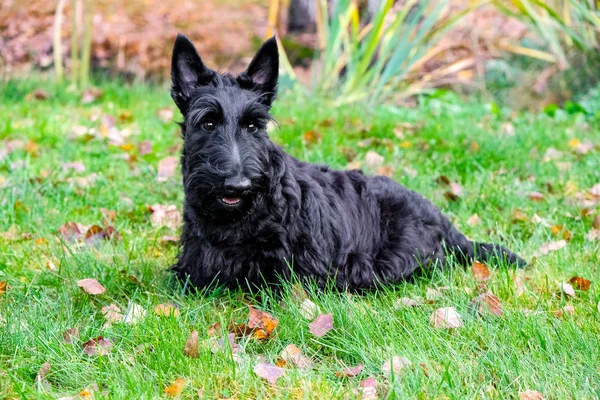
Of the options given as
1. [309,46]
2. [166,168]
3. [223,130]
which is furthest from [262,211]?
[309,46]

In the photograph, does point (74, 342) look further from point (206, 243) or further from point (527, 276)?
point (527, 276)

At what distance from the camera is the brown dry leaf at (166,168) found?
16.9ft

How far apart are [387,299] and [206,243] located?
0.99 meters

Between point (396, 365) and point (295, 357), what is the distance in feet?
1.44

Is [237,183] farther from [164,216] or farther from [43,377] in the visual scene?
[164,216]

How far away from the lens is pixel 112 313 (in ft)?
10.4

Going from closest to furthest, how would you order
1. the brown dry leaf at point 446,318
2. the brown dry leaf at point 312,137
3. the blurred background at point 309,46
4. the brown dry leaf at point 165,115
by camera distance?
the brown dry leaf at point 446,318
the brown dry leaf at point 312,137
the brown dry leaf at point 165,115
the blurred background at point 309,46

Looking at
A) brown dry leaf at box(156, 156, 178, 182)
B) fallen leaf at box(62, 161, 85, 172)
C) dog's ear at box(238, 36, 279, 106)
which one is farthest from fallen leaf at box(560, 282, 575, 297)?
fallen leaf at box(62, 161, 85, 172)

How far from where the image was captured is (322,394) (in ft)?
8.07

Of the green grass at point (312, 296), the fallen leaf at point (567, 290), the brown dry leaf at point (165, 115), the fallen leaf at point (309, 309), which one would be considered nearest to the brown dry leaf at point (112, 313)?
the green grass at point (312, 296)

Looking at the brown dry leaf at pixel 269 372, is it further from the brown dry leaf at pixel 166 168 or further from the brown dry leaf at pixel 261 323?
the brown dry leaf at pixel 166 168

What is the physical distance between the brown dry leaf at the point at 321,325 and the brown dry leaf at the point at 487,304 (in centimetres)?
70

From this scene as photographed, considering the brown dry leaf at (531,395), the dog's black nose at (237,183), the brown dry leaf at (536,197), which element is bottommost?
the brown dry leaf at (531,395)

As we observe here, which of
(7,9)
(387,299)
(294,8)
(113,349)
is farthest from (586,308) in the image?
(7,9)
